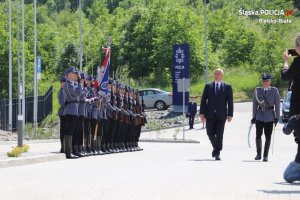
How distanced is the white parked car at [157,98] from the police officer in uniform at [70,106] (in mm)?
42031

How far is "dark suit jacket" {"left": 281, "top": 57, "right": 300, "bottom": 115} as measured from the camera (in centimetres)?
1209

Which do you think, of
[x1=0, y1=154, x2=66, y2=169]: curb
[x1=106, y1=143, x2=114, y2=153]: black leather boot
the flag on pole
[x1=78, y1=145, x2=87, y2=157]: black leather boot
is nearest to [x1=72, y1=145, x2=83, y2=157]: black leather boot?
[x1=78, y1=145, x2=87, y2=157]: black leather boot

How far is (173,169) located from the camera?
1594 centimetres

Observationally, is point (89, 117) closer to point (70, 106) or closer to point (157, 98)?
point (70, 106)

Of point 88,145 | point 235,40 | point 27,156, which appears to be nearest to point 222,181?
point 27,156

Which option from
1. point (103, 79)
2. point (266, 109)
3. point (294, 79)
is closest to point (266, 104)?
point (266, 109)

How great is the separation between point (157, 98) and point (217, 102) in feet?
143

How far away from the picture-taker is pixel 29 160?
1822 centimetres

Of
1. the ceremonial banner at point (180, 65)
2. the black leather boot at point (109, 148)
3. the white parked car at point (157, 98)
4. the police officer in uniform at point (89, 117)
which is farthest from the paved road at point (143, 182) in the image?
the white parked car at point (157, 98)

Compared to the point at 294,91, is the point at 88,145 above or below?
below

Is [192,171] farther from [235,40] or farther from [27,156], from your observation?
[235,40]

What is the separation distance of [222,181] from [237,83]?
205 feet

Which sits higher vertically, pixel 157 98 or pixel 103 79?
pixel 103 79

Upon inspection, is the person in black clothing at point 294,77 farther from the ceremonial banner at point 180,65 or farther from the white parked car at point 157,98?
the white parked car at point 157,98
